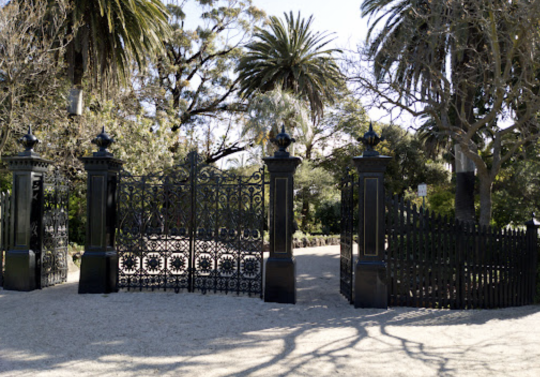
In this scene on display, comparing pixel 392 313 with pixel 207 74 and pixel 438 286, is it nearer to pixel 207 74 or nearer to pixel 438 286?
pixel 438 286

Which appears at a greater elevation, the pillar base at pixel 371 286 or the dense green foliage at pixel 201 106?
the dense green foliage at pixel 201 106

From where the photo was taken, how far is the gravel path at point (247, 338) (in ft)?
13.9

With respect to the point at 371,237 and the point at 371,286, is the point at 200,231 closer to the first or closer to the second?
the point at 371,237

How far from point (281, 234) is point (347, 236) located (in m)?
1.38

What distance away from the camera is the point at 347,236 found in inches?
311

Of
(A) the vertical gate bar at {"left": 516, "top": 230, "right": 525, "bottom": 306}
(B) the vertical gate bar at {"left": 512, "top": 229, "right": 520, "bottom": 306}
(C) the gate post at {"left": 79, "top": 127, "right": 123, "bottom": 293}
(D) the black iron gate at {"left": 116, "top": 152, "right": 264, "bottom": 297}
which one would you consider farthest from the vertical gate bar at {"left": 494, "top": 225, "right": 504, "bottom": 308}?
(C) the gate post at {"left": 79, "top": 127, "right": 123, "bottom": 293}

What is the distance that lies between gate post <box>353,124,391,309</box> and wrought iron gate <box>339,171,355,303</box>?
0.35m

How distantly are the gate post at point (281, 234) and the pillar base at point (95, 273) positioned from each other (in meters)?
3.06

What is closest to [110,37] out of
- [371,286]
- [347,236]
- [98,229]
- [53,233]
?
[53,233]

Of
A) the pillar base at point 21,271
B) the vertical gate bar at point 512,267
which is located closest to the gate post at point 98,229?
the pillar base at point 21,271

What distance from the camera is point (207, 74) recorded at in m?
25.2

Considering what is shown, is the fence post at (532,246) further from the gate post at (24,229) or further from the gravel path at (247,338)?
the gate post at (24,229)

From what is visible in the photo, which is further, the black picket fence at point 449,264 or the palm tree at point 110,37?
the palm tree at point 110,37

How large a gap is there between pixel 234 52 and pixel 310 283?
62.2 feet
